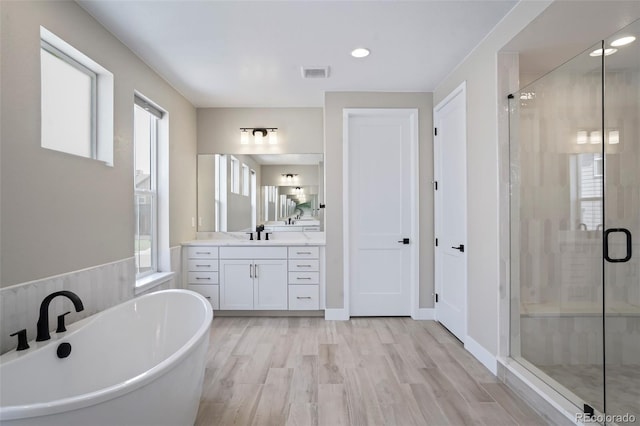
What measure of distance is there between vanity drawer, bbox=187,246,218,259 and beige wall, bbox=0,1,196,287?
113 cm

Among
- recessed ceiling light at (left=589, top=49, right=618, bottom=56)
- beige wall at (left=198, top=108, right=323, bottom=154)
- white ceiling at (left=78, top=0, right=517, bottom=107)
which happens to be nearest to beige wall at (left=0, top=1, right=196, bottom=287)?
white ceiling at (left=78, top=0, right=517, bottom=107)

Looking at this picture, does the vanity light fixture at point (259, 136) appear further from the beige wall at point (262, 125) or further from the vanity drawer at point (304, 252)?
the vanity drawer at point (304, 252)

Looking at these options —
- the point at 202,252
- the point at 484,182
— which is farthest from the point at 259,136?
the point at 484,182

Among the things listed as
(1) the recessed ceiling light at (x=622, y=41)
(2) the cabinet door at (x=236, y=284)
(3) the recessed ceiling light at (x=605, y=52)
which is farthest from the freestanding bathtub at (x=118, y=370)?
(1) the recessed ceiling light at (x=622, y=41)

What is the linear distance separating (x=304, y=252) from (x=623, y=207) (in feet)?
9.10

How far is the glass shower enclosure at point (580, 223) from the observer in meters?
2.04

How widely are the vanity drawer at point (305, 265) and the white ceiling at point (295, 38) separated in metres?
1.93

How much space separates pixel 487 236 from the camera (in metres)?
2.61

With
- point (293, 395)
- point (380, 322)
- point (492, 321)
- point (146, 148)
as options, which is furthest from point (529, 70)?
point (146, 148)

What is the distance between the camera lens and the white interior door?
308 centimetres

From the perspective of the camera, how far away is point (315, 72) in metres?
3.21

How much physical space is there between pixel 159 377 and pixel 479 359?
2.45 m

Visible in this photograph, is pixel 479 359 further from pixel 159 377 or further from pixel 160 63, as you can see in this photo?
pixel 160 63

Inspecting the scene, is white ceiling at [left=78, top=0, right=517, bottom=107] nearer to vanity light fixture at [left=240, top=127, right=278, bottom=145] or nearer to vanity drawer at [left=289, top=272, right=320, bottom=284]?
vanity light fixture at [left=240, top=127, right=278, bottom=145]
